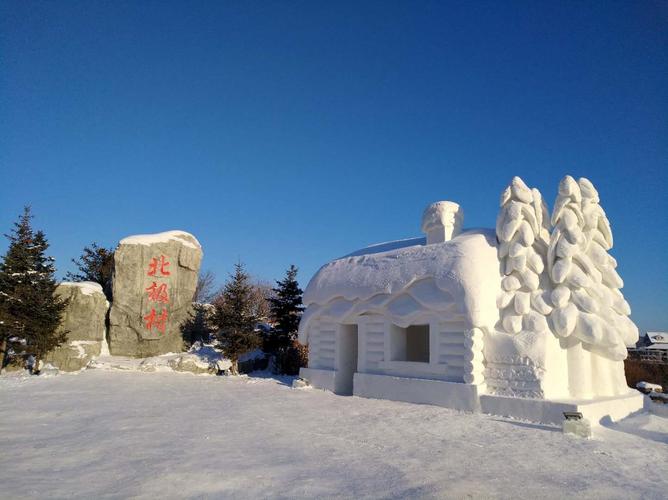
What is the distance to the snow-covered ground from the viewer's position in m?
5.17

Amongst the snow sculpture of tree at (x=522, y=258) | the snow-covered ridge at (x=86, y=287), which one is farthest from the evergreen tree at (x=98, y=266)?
the snow sculpture of tree at (x=522, y=258)

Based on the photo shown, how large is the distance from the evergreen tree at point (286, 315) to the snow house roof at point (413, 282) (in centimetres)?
568

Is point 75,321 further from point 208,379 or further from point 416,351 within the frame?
point 416,351

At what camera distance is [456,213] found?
1265 centimetres

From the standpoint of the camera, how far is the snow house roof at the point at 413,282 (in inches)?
406

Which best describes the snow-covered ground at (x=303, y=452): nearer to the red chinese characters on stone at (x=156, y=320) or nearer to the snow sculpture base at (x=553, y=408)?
the snow sculpture base at (x=553, y=408)

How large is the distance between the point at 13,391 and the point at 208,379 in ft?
17.6

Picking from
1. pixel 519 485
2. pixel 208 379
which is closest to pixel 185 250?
pixel 208 379

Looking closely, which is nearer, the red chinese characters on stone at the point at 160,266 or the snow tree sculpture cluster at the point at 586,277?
the snow tree sculpture cluster at the point at 586,277

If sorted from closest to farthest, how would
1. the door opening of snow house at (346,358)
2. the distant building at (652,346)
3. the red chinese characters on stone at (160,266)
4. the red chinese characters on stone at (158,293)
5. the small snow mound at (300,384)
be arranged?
the door opening of snow house at (346,358) < the small snow mound at (300,384) < the red chinese characters on stone at (158,293) < the red chinese characters on stone at (160,266) < the distant building at (652,346)

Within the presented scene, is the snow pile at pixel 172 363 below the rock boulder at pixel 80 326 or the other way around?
below

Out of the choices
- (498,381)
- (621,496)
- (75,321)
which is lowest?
(621,496)

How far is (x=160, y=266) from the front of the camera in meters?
19.0

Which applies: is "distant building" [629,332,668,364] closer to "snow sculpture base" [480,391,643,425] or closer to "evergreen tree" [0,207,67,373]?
"snow sculpture base" [480,391,643,425]
